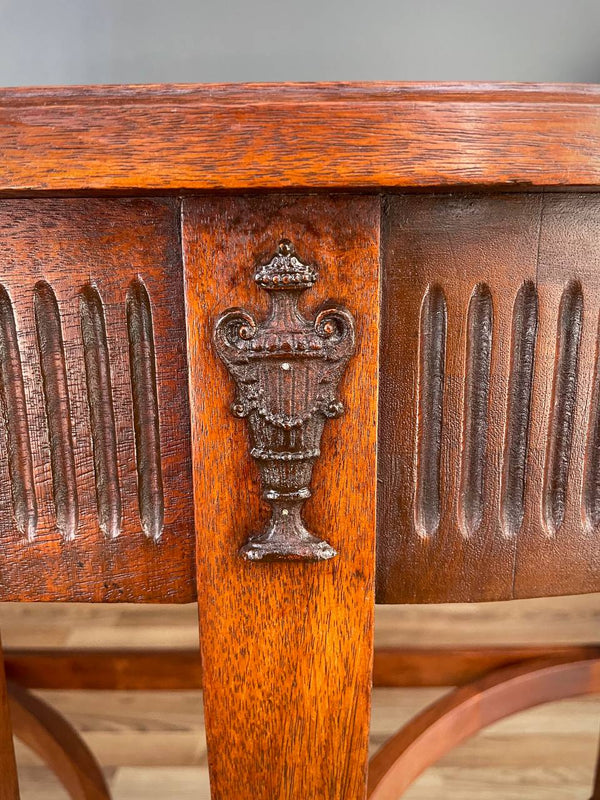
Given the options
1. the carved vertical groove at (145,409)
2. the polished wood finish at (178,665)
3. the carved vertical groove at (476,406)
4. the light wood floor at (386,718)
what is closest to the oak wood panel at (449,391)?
the carved vertical groove at (476,406)

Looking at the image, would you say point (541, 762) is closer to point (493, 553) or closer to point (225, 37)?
point (493, 553)

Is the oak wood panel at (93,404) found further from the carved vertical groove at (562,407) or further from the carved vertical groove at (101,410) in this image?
the carved vertical groove at (562,407)

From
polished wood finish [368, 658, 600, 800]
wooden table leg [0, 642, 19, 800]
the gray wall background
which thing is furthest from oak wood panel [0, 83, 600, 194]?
the gray wall background

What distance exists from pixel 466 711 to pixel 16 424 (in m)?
0.45

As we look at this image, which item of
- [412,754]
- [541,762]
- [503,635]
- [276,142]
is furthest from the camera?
[503,635]

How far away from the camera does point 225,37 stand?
1.21 m

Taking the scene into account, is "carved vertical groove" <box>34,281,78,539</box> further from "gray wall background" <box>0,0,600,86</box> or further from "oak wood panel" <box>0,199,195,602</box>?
"gray wall background" <box>0,0,600,86</box>

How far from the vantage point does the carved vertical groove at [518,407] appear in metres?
0.34

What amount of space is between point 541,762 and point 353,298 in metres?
0.81

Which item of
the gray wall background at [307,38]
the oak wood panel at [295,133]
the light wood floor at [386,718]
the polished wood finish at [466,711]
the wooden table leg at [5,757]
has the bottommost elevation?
the light wood floor at [386,718]

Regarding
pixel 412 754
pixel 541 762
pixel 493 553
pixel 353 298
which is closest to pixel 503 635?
pixel 541 762

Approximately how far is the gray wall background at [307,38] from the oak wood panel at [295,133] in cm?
100

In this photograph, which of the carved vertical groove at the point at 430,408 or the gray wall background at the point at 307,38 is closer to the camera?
the carved vertical groove at the point at 430,408

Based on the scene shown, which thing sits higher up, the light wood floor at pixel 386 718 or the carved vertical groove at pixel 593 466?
the carved vertical groove at pixel 593 466
